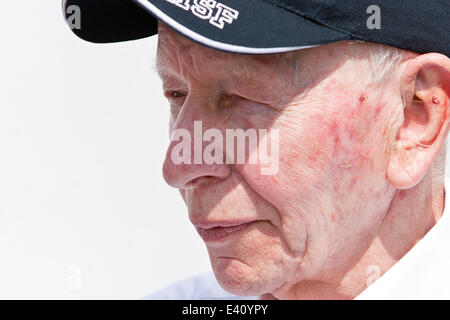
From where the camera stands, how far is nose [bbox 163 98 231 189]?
1396 millimetres

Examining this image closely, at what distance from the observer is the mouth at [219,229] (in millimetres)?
1434

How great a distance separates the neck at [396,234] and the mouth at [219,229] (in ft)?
0.85

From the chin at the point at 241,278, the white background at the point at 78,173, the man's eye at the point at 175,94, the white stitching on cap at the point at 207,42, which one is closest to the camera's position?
the white stitching on cap at the point at 207,42

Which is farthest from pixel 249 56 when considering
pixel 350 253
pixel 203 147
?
pixel 350 253

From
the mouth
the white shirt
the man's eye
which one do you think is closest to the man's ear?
the white shirt

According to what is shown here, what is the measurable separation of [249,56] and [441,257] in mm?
572

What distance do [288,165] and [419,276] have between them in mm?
363

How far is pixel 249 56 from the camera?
1322mm
